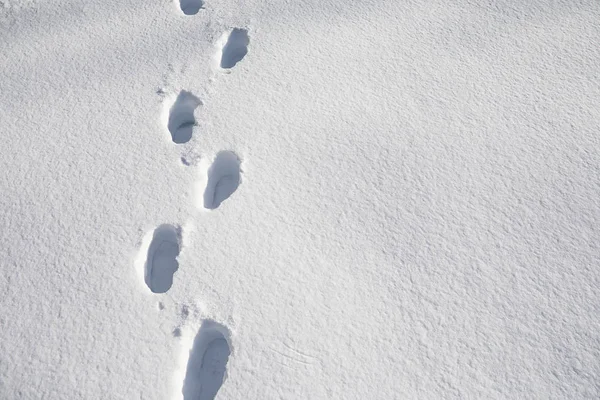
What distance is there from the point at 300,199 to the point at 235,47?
564 mm

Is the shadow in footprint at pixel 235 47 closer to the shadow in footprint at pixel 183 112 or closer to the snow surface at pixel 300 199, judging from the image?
the snow surface at pixel 300 199

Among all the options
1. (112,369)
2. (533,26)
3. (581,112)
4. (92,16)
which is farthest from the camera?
(92,16)

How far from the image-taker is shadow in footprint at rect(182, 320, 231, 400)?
3.61ft

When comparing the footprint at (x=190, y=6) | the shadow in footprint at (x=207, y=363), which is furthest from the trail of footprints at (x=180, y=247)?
the footprint at (x=190, y=6)

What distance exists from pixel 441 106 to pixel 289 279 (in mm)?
590

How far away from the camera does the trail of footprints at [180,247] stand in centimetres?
112

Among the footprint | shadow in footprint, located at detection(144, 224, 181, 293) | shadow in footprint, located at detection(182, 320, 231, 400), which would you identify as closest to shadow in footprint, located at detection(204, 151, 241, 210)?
shadow in footprint, located at detection(144, 224, 181, 293)

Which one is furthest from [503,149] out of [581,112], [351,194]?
[351,194]

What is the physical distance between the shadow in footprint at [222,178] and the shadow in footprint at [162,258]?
108 millimetres

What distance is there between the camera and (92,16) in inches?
70.0

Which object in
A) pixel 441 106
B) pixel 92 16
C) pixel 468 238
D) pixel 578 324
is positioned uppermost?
pixel 92 16

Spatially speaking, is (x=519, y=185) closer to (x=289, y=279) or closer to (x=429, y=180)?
(x=429, y=180)

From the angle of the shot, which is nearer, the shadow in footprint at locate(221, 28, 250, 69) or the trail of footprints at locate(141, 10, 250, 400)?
the trail of footprints at locate(141, 10, 250, 400)

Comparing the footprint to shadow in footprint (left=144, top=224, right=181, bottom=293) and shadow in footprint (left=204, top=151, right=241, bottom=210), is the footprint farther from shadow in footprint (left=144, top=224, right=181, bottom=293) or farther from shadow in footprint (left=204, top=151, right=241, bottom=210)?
shadow in footprint (left=144, top=224, right=181, bottom=293)
